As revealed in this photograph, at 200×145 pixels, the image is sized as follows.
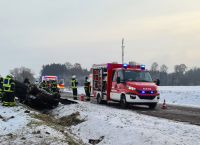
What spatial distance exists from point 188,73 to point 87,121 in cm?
15114

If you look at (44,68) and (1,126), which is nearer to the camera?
(1,126)

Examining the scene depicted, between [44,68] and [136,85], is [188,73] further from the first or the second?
[136,85]

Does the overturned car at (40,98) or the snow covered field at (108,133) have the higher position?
the overturned car at (40,98)

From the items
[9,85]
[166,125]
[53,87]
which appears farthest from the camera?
[53,87]

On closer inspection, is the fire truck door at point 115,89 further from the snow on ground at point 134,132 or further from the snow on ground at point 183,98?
the snow on ground at point 134,132

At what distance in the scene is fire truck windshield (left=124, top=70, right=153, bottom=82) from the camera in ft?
74.3

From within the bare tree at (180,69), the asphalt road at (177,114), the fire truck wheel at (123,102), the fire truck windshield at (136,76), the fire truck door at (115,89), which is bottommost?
the asphalt road at (177,114)

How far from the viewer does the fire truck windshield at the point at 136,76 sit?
22656 mm

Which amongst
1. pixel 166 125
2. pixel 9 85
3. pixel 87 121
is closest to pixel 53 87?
pixel 9 85

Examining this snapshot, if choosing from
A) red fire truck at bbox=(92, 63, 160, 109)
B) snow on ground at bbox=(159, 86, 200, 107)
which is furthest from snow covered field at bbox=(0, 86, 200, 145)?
snow on ground at bbox=(159, 86, 200, 107)

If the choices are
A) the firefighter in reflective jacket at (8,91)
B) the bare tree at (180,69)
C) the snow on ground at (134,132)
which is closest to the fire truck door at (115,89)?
the firefighter in reflective jacket at (8,91)

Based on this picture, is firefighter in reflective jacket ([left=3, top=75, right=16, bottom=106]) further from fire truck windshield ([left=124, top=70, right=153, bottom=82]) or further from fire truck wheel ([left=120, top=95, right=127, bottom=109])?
fire truck windshield ([left=124, top=70, right=153, bottom=82])

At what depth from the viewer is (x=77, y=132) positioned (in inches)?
555

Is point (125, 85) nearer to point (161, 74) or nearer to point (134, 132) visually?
point (134, 132)
